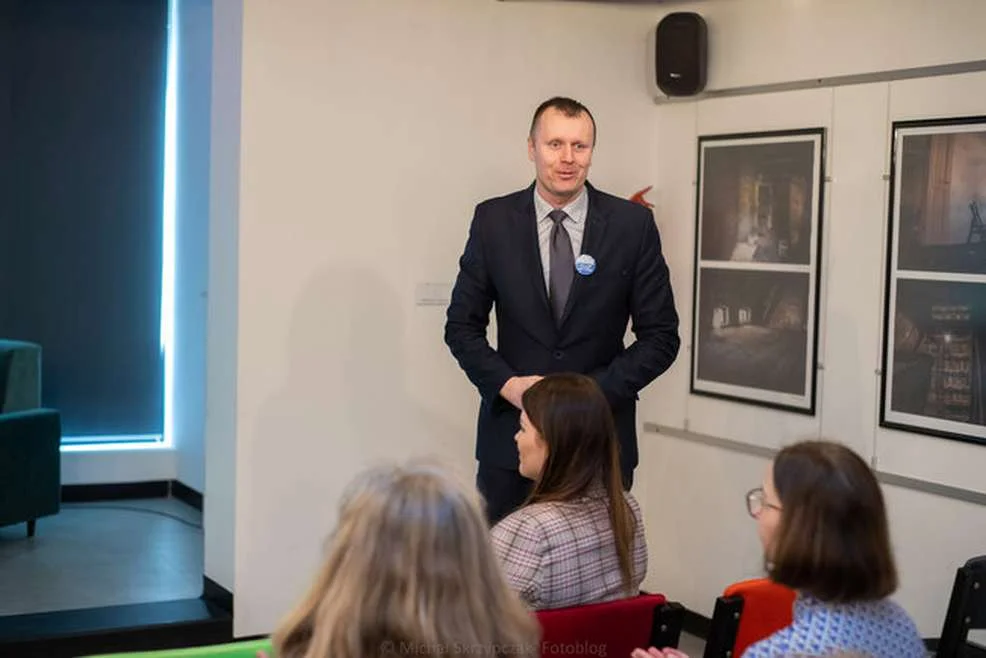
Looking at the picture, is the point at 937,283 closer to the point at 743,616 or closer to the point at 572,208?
the point at 572,208

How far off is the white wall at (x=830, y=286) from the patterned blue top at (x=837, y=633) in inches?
85.1

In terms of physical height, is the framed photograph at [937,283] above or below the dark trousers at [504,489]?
above

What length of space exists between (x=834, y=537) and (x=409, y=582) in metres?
0.74

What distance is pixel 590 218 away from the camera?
407 cm

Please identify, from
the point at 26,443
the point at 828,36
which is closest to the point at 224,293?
the point at 26,443

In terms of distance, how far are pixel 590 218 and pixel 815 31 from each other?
1.27 meters

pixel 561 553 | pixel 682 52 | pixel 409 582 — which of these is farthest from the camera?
pixel 682 52

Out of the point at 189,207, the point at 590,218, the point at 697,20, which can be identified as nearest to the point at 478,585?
the point at 590,218

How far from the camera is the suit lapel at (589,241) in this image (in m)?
4.04

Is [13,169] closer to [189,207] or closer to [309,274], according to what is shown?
[189,207]

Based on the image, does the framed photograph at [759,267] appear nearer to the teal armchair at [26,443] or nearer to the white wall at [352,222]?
the white wall at [352,222]

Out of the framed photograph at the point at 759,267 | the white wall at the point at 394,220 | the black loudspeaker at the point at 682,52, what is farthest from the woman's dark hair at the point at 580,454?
the black loudspeaker at the point at 682,52

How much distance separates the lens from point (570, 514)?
113 inches

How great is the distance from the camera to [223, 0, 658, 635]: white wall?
189 inches
